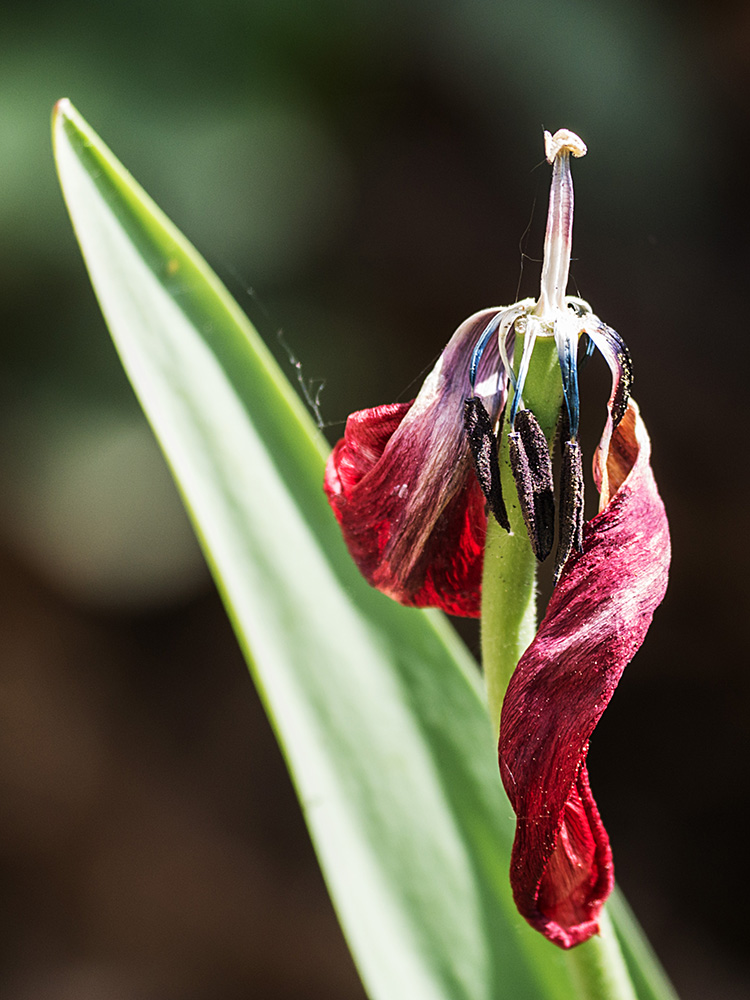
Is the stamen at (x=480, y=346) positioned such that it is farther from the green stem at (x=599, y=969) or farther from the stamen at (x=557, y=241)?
the green stem at (x=599, y=969)

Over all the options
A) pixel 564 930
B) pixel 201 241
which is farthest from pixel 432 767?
pixel 201 241

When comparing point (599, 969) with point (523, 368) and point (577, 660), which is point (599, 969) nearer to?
point (577, 660)

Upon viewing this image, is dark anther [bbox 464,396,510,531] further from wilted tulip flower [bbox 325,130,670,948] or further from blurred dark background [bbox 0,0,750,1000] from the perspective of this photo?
blurred dark background [bbox 0,0,750,1000]

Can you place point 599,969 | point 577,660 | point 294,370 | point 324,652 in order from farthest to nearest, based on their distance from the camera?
point 294,370 → point 324,652 → point 599,969 → point 577,660

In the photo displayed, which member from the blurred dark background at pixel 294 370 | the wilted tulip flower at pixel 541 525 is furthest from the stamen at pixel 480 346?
the blurred dark background at pixel 294 370

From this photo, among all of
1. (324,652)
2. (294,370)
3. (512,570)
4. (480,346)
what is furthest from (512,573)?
(294,370)

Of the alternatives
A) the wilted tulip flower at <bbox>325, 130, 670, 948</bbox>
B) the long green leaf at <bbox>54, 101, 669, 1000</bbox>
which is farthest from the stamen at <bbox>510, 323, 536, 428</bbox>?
the long green leaf at <bbox>54, 101, 669, 1000</bbox>
